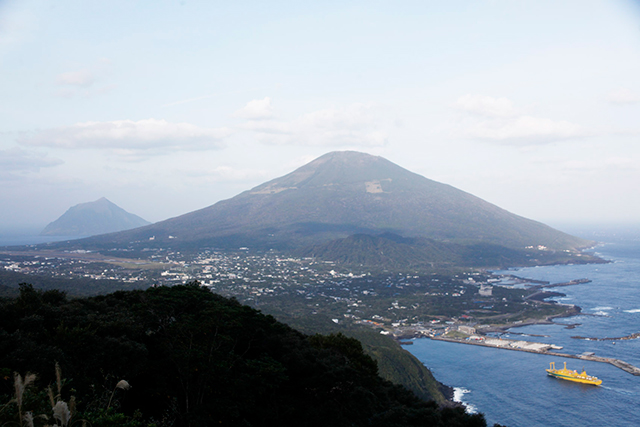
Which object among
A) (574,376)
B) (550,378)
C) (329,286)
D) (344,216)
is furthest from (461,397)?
(344,216)

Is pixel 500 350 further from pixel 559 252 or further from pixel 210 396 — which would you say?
pixel 559 252

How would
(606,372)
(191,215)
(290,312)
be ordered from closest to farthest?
(606,372) → (290,312) → (191,215)

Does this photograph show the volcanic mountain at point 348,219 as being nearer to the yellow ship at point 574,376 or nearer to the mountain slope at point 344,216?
the mountain slope at point 344,216

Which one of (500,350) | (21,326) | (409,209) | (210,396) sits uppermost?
(409,209)

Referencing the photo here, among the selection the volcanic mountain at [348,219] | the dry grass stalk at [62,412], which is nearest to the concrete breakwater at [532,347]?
the dry grass stalk at [62,412]

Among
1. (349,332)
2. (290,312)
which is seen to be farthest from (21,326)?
(290,312)

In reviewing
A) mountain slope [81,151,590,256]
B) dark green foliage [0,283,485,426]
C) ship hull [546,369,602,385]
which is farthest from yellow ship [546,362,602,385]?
mountain slope [81,151,590,256]

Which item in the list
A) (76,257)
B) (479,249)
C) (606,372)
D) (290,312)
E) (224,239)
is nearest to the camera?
(606,372)
